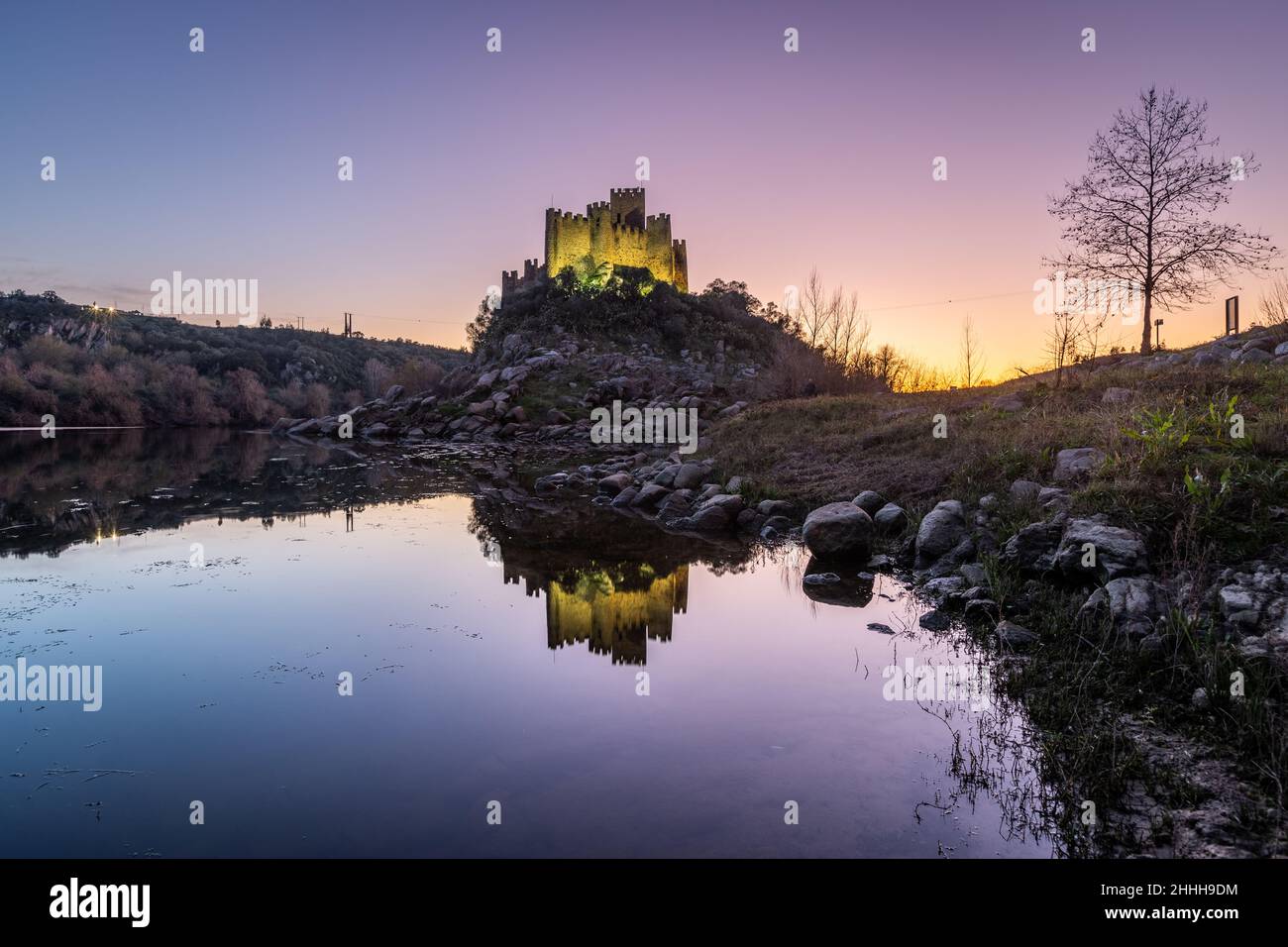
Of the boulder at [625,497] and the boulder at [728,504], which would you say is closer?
the boulder at [728,504]

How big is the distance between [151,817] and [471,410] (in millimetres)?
38074

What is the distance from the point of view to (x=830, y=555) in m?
11.4

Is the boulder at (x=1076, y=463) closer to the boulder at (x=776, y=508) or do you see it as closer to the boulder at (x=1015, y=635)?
the boulder at (x=1015, y=635)

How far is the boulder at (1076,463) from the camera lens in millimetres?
9531

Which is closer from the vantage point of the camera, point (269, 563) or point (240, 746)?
point (240, 746)

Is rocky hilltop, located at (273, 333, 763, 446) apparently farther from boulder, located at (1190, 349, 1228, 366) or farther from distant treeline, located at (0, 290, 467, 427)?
boulder, located at (1190, 349, 1228, 366)

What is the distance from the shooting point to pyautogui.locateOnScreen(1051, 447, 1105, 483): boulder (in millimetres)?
9531

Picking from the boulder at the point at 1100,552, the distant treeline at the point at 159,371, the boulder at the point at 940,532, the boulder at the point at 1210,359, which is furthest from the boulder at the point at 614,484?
the distant treeline at the point at 159,371

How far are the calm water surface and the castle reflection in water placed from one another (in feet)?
0.18

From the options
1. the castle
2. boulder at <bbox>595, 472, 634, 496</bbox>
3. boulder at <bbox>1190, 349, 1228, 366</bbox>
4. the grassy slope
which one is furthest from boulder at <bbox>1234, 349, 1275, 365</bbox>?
the castle

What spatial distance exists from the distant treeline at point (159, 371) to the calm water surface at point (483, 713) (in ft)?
145

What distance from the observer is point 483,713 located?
5969 mm
